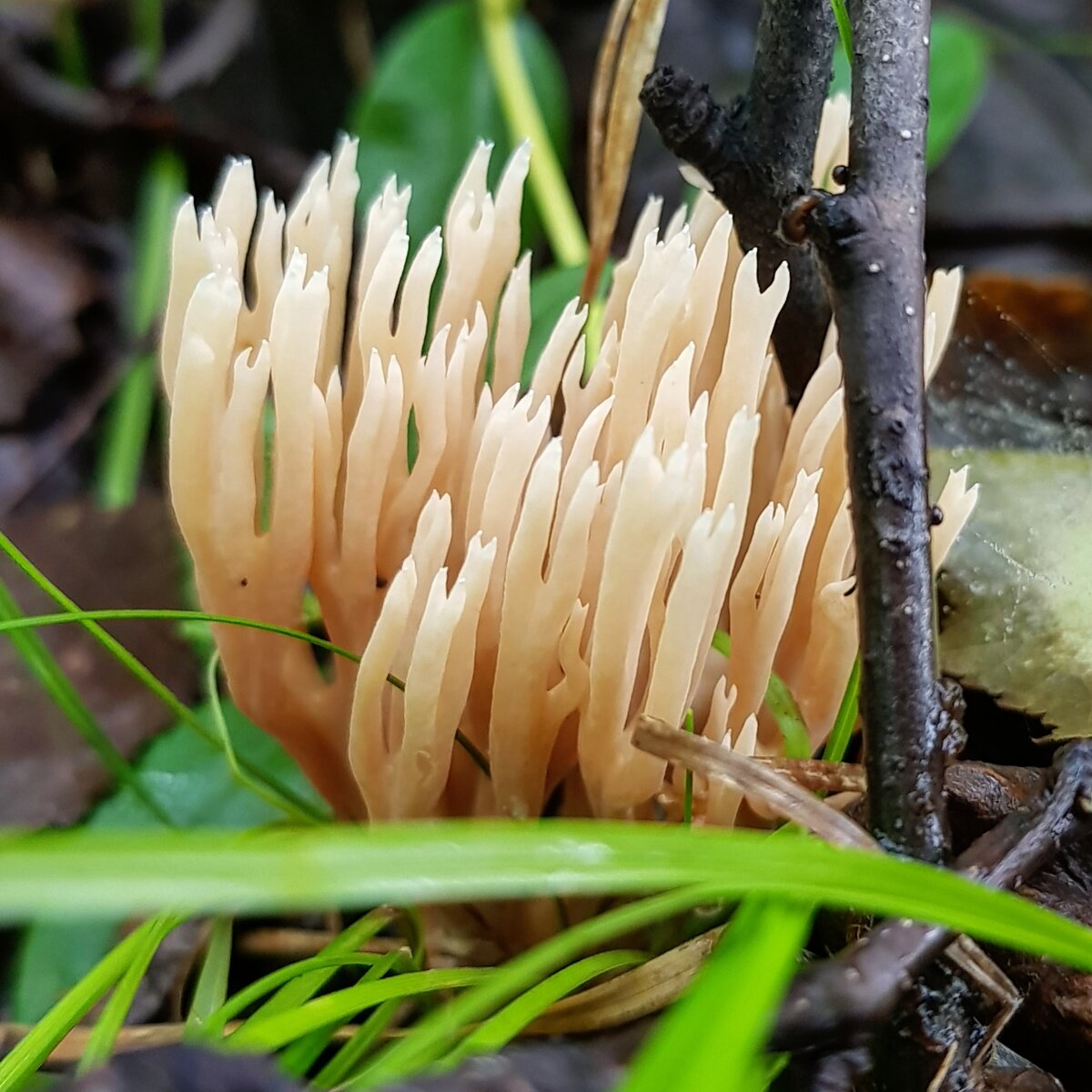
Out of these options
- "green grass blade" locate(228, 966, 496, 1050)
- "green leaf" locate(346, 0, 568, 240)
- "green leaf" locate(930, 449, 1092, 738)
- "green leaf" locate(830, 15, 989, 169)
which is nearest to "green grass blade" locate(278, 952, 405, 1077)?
"green grass blade" locate(228, 966, 496, 1050)

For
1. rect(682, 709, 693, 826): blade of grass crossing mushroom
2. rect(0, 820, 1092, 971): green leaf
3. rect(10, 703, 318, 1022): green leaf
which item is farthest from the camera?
rect(10, 703, 318, 1022): green leaf

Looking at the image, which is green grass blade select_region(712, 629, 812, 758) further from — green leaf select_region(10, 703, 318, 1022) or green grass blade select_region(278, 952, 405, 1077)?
green leaf select_region(10, 703, 318, 1022)

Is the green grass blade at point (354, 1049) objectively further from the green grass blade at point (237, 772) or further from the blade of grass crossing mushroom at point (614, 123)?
the blade of grass crossing mushroom at point (614, 123)

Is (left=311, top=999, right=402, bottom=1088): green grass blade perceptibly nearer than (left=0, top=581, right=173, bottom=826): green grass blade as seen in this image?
Yes

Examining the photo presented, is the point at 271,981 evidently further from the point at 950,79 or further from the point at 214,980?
the point at 950,79

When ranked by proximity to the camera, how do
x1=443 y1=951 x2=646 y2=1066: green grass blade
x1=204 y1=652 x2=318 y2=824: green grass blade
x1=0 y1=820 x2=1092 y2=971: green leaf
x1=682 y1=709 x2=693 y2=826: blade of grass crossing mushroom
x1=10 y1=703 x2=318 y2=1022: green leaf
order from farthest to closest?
x1=10 y1=703 x2=318 y2=1022: green leaf < x1=204 y1=652 x2=318 y2=824: green grass blade < x1=682 y1=709 x2=693 y2=826: blade of grass crossing mushroom < x1=443 y1=951 x2=646 y2=1066: green grass blade < x1=0 y1=820 x2=1092 y2=971: green leaf

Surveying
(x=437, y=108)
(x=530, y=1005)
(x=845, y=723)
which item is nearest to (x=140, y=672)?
(x=530, y=1005)

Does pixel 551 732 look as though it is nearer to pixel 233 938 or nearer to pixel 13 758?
pixel 233 938

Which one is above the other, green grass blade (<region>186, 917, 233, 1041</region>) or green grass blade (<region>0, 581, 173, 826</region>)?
green grass blade (<region>0, 581, 173, 826</region>)
